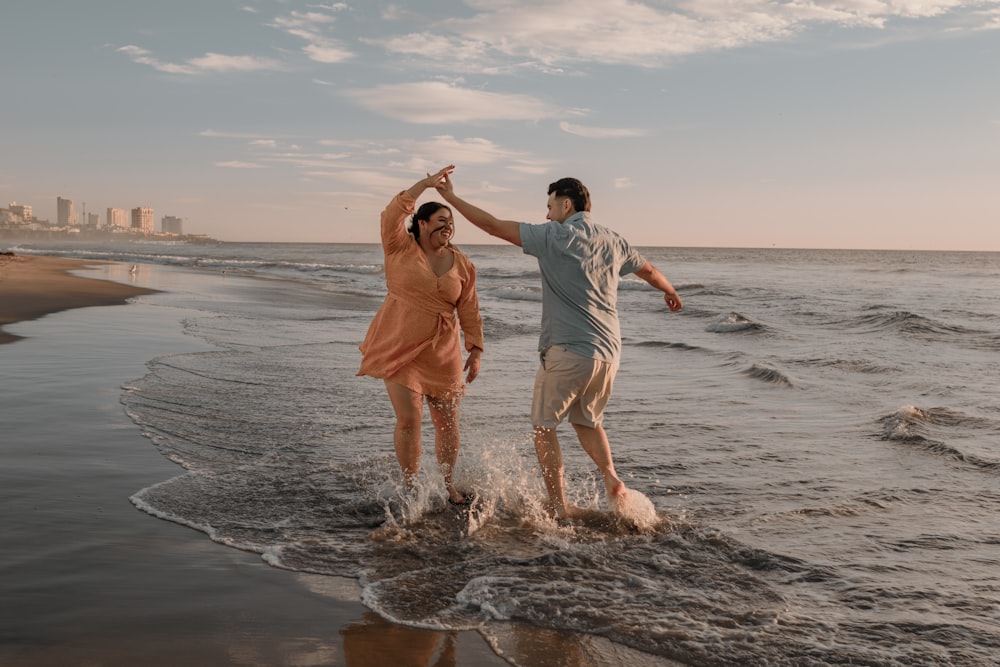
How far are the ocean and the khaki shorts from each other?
25.1 inches

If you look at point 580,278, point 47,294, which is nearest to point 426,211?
point 580,278

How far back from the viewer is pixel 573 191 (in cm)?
479

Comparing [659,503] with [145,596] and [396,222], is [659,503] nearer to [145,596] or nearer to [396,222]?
[396,222]

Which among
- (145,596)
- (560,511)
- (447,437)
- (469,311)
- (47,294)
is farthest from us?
(47,294)

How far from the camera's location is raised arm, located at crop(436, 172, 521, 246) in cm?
450

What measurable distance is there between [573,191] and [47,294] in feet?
57.3

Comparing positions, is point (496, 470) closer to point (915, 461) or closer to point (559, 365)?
point (559, 365)

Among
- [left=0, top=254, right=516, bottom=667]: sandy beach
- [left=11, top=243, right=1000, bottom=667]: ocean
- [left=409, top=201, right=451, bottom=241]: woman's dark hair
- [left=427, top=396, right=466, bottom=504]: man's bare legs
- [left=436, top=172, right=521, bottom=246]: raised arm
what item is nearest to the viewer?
[left=0, top=254, right=516, bottom=667]: sandy beach

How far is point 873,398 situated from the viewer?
949 centimetres

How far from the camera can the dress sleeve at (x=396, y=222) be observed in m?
4.71

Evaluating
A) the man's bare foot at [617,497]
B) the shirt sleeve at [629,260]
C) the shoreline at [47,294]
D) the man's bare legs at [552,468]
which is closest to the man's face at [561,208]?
the shirt sleeve at [629,260]

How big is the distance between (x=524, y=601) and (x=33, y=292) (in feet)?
61.7

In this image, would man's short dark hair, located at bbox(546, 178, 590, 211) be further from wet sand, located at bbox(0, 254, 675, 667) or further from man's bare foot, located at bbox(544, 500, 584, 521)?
wet sand, located at bbox(0, 254, 675, 667)

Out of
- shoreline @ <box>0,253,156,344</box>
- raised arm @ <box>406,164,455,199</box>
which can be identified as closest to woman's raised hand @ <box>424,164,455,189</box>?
raised arm @ <box>406,164,455,199</box>
